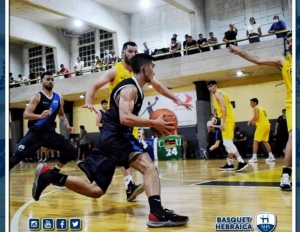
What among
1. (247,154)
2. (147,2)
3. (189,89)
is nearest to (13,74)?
(147,2)

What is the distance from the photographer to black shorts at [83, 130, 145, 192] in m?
2.59

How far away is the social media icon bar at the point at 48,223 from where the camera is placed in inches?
81.4

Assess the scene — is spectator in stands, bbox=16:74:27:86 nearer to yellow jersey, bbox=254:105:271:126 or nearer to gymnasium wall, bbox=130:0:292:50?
gymnasium wall, bbox=130:0:292:50

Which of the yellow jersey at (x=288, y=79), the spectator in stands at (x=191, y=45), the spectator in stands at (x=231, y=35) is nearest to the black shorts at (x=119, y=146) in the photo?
the yellow jersey at (x=288, y=79)

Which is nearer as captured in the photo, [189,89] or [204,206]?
[204,206]

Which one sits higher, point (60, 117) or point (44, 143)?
point (60, 117)

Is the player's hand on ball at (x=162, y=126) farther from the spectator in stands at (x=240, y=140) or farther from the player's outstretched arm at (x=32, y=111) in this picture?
the spectator in stands at (x=240, y=140)

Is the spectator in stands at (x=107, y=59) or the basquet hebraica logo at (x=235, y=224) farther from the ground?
the spectator in stands at (x=107, y=59)

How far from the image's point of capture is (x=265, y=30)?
3.84m

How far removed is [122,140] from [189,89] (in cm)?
506

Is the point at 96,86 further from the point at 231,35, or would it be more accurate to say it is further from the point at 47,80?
the point at 231,35

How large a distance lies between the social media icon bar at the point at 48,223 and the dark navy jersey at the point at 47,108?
0.88m

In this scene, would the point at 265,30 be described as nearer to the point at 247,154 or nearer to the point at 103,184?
the point at 103,184

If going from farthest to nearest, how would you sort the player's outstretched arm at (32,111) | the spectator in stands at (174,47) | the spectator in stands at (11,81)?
the spectator in stands at (174,47)
the player's outstretched arm at (32,111)
the spectator in stands at (11,81)
